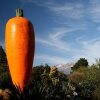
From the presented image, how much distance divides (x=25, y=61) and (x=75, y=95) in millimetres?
7740

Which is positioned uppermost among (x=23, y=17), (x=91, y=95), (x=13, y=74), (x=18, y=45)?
(x=23, y=17)

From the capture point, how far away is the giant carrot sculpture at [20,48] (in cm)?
1605

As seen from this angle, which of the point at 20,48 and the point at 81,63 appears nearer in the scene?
the point at 20,48

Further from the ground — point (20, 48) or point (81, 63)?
point (81, 63)

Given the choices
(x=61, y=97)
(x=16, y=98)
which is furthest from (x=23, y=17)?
(x=61, y=97)

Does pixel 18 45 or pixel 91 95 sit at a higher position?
pixel 18 45

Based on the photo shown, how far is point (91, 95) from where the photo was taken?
25.7 m

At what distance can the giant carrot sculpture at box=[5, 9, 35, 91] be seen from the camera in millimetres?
16047

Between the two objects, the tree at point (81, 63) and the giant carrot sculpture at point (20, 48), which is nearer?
the giant carrot sculpture at point (20, 48)

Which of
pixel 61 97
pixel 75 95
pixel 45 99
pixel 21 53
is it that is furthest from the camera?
pixel 75 95

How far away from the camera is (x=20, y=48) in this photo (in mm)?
16047

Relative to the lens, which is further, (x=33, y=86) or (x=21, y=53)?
(x=33, y=86)

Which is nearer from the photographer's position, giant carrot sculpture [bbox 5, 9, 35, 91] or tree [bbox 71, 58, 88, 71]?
giant carrot sculpture [bbox 5, 9, 35, 91]

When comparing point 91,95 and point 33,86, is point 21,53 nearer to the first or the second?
point 33,86
